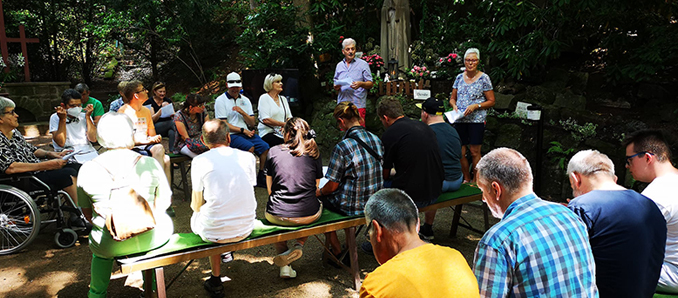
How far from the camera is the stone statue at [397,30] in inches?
341

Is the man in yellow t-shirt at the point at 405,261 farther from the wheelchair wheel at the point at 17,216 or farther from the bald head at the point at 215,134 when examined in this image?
the wheelchair wheel at the point at 17,216

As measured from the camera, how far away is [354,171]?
3752 millimetres

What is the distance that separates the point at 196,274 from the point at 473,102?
3.79 meters

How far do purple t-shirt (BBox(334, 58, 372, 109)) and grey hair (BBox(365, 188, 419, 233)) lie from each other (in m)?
5.35

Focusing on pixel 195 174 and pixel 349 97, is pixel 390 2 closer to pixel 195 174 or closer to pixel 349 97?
pixel 349 97

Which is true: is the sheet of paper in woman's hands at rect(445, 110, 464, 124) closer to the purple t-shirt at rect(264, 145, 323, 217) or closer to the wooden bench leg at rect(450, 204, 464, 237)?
the wooden bench leg at rect(450, 204, 464, 237)

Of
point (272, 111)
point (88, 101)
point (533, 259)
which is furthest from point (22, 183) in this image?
point (533, 259)

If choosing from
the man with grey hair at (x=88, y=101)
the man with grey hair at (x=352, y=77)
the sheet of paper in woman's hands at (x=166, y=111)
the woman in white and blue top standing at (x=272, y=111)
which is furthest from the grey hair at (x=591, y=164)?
the sheet of paper in woman's hands at (x=166, y=111)

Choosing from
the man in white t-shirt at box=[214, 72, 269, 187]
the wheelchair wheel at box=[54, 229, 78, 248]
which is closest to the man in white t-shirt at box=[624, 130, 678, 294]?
the man in white t-shirt at box=[214, 72, 269, 187]

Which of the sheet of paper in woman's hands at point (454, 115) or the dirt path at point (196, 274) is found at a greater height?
the sheet of paper in woman's hands at point (454, 115)

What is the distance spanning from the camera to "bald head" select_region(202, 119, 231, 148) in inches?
131

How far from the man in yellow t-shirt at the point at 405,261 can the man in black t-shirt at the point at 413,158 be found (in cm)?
201

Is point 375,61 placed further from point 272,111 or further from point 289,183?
point 289,183

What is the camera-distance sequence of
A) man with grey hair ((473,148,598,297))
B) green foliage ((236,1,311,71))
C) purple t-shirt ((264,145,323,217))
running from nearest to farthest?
man with grey hair ((473,148,598,297)) < purple t-shirt ((264,145,323,217)) < green foliage ((236,1,311,71))
